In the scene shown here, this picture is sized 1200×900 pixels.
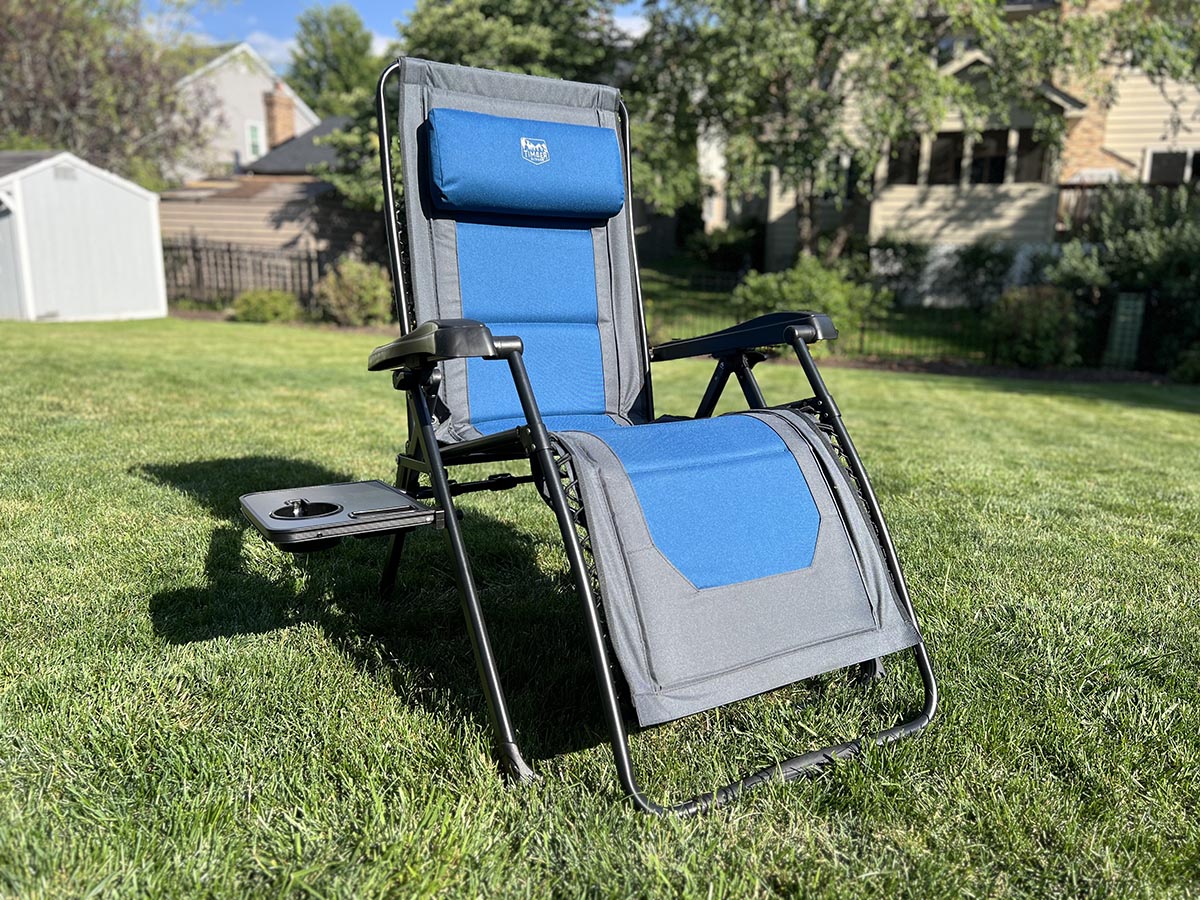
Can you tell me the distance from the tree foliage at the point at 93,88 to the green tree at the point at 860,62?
1433 centimetres

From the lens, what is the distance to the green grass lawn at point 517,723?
1.59 meters

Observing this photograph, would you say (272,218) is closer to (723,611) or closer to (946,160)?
(946,160)

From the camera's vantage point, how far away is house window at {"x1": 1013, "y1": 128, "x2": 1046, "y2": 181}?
17859 millimetres

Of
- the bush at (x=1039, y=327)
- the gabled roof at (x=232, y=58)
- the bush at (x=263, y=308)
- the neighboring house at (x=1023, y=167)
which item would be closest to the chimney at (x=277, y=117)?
the gabled roof at (x=232, y=58)

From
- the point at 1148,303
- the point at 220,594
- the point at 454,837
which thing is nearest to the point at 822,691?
the point at 454,837

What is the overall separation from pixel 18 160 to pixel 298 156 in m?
10.3

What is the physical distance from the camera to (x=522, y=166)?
114 inches

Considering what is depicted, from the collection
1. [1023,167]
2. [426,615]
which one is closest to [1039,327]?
[1023,167]

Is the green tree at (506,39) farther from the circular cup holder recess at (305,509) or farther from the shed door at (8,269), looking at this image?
the circular cup holder recess at (305,509)

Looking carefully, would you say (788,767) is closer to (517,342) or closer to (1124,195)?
(517,342)

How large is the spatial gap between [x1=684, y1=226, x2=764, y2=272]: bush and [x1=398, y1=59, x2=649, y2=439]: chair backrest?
19.0 meters

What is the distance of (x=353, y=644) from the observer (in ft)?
8.07

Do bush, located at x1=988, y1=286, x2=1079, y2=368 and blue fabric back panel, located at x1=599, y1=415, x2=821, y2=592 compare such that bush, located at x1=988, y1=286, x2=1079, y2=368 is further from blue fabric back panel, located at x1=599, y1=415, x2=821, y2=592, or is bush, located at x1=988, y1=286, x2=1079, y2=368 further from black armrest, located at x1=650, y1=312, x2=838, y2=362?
blue fabric back panel, located at x1=599, y1=415, x2=821, y2=592

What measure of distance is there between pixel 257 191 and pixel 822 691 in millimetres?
19568
